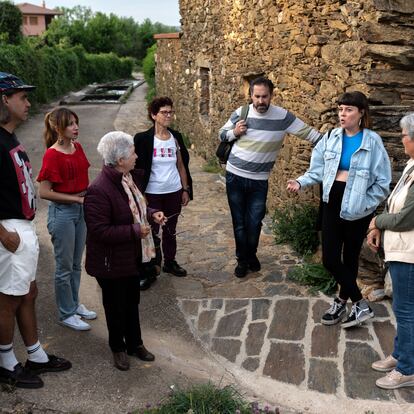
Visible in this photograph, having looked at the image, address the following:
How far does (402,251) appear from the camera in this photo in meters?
2.96

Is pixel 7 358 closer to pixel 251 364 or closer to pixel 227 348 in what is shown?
pixel 227 348

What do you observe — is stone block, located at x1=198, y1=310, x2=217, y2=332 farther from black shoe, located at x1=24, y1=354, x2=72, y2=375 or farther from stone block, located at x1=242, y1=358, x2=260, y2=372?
black shoe, located at x1=24, y1=354, x2=72, y2=375

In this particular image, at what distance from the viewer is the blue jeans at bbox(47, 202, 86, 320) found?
12.0 ft

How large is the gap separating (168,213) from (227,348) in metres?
1.46

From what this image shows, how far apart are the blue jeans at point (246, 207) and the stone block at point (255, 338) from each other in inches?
41.2

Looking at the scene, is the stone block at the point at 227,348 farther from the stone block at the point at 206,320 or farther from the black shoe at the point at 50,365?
the black shoe at the point at 50,365

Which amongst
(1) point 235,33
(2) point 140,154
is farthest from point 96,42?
(2) point 140,154

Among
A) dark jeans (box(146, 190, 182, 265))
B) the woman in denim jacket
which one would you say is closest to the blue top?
the woman in denim jacket

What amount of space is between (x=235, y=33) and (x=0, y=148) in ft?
19.4

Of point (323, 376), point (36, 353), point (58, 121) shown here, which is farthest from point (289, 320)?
point (58, 121)

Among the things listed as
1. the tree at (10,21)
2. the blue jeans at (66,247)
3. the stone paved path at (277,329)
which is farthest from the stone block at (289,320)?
the tree at (10,21)

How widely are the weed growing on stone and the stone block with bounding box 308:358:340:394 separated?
1.29 ft

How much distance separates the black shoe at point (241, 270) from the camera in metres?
4.95

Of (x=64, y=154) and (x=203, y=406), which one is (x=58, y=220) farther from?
(x=203, y=406)
